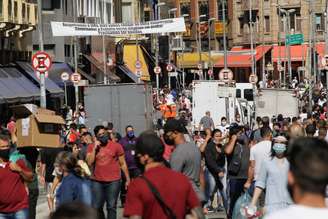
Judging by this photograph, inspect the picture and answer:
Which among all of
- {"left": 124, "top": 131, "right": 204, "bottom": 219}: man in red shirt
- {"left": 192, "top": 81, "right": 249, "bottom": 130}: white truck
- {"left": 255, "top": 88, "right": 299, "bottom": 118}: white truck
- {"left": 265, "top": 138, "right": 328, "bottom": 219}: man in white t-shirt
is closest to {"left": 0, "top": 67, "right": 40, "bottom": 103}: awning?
{"left": 192, "top": 81, "right": 249, "bottom": 130}: white truck

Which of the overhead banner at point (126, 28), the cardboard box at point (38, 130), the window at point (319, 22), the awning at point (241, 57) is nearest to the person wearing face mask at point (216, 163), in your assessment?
the cardboard box at point (38, 130)

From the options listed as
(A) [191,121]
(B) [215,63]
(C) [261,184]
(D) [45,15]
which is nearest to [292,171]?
(C) [261,184]

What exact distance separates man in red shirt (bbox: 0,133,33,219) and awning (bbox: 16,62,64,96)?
37.4 m

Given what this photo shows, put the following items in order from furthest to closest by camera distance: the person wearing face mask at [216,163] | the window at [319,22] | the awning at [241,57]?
the window at [319,22]
the awning at [241,57]
the person wearing face mask at [216,163]

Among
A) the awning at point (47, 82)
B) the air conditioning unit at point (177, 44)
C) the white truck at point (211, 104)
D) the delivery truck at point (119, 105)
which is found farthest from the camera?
the air conditioning unit at point (177, 44)

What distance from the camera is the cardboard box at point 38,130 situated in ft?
55.1

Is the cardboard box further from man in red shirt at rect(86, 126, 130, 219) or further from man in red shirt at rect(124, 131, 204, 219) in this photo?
man in red shirt at rect(124, 131, 204, 219)

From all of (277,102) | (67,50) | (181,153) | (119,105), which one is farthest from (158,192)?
(67,50)

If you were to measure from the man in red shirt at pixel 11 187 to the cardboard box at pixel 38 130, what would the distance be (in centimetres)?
464

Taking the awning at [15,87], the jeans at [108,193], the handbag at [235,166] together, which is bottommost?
the jeans at [108,193]

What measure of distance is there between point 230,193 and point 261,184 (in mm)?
4381

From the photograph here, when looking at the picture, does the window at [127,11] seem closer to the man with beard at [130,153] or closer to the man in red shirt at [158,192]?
the man with beard at [130,153]

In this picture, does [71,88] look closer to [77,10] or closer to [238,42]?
[77,10]

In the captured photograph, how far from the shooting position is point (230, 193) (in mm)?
15953
